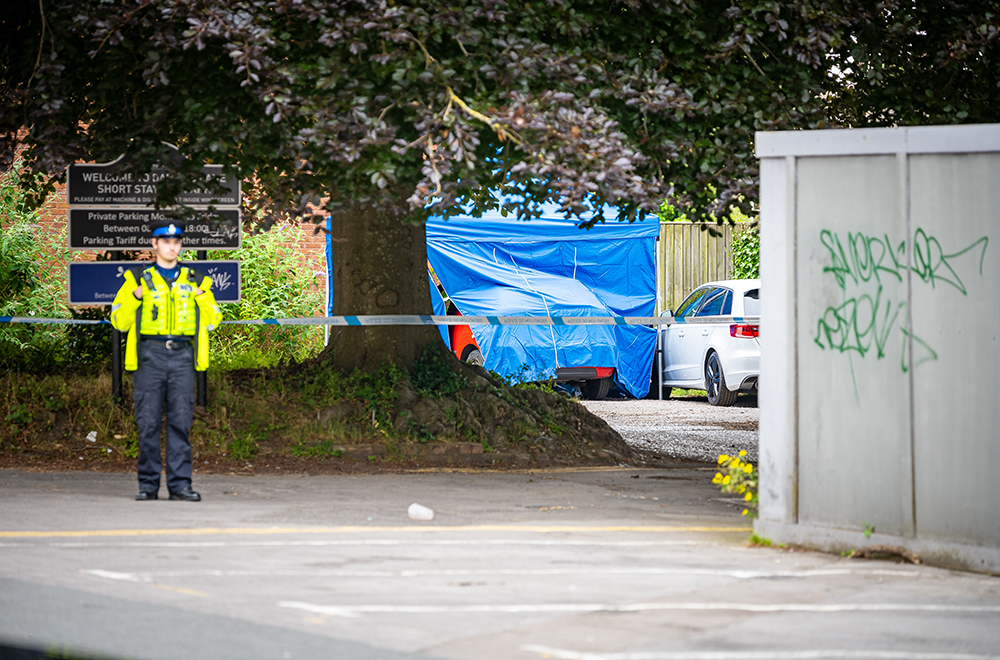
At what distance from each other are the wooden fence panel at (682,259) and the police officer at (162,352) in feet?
44.3

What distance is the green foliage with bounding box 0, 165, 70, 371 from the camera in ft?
53.2

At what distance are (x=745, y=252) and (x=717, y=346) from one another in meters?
4.61

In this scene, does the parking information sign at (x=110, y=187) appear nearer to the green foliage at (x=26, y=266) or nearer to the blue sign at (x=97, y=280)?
the blue sign at (x=97, y=280)

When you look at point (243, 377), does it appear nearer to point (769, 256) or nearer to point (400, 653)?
point (769, 256)

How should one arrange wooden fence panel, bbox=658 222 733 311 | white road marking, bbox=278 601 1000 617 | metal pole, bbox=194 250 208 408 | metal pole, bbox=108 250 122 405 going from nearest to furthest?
white road marking, bbox=278 601 1000 617 → metal pole, bbox=194 250 208 408 → metal pole, bbox=108 250 122 405 → wooden fence panel, bbox=658 222 733 311

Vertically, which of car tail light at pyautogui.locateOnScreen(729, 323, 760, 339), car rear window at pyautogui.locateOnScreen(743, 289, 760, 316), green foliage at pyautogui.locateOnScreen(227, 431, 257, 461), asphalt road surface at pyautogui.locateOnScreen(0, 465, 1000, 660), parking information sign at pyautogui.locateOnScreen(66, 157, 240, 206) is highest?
parking information sign at pyautogui.locateOnScreen(66, 157, 240, 206)

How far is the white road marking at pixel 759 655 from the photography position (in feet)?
15.9

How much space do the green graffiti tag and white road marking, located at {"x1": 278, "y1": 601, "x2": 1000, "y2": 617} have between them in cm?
144

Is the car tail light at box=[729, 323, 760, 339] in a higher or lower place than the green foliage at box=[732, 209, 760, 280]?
lower

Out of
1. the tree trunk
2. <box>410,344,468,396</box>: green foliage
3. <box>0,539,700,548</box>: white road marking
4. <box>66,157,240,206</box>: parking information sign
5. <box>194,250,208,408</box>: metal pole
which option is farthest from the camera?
the tree trunk

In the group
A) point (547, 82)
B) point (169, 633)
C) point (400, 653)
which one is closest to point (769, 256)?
point (547, 82)

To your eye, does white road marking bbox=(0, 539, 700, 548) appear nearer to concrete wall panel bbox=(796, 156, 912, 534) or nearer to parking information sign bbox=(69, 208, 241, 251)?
concrete wall panel bbox=(796, 156, 912, 534)

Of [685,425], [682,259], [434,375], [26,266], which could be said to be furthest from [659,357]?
[26,266]

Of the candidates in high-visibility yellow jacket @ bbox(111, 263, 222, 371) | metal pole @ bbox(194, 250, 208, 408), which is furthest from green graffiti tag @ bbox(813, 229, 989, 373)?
metal pole @ bbox(194, 250, 208, 408)
